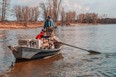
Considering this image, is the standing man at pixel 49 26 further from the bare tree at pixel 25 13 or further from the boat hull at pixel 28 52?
the bare tree at pixel 25 13

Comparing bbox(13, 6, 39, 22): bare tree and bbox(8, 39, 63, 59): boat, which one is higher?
bbox(13, 6, 39, 22): bare tree

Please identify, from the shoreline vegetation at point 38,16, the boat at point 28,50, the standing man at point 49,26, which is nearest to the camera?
the boat at point 28,50

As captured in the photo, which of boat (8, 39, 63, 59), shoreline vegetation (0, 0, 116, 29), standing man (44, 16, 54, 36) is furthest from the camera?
shoreline vegetation (0, 0, 116, 29)

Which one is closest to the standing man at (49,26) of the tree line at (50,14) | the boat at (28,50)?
the boat at (28,50)

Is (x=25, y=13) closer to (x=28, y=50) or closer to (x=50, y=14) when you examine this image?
(x=50, y=14)

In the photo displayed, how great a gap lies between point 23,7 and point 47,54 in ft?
371

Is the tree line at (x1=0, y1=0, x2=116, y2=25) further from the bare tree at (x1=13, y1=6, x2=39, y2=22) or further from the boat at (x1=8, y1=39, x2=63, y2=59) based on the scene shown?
the boat at (x1=8, y1=39, x2=63, y2=59)

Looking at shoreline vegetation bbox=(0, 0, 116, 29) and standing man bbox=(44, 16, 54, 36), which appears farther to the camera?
shoreline vegetation bbox=(0, 0, 116, 29)

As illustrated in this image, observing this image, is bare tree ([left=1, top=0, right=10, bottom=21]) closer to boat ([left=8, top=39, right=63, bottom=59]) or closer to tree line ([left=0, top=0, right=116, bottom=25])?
tree line ([left=0, top=0, right=116, bottom=25])

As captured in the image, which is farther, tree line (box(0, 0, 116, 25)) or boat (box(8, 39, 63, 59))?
tree line (box(0, 0, 116, 25))

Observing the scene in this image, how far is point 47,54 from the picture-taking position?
2058 cm

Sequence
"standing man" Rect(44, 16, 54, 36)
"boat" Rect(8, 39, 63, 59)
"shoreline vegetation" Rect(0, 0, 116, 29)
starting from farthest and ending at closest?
"shoreline vegetation" Rect(0, 0, 116, 29) < "standing man" Rect(44, 16, 54, 36) < "boat" Rect(8, 39, 63, 59)

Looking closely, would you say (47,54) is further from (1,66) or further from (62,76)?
(62,76)

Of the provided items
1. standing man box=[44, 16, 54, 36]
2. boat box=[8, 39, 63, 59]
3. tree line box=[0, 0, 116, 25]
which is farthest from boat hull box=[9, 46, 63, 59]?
tree line box=[0, 0, 116, 25]
